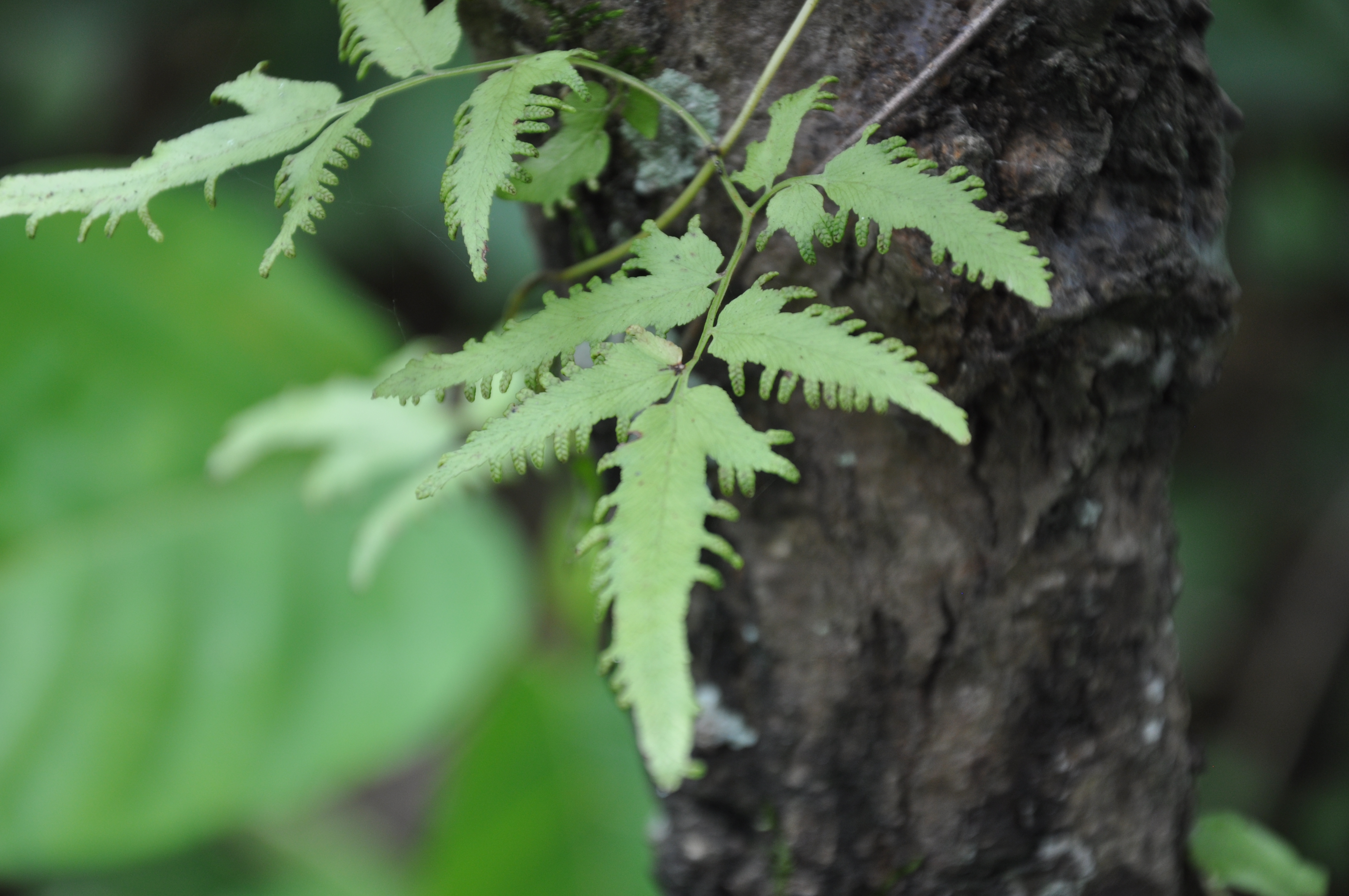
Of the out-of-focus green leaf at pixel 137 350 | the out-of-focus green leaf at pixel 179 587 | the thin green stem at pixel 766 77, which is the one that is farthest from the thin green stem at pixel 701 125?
the out-of-focus green leaf at pixel 137 350

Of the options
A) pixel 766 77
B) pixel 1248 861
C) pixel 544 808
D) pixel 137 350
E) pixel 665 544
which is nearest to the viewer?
pixel 665 544

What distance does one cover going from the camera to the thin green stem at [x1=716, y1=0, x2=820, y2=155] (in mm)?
482

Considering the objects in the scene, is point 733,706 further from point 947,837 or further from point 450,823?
point 450,823

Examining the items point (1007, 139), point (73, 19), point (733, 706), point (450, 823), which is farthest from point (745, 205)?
point (73, 19)

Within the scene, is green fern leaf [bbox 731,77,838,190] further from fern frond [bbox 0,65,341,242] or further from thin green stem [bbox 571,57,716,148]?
fern frond [bbox 0,65,341,242]

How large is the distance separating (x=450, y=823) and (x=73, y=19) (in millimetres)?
1988

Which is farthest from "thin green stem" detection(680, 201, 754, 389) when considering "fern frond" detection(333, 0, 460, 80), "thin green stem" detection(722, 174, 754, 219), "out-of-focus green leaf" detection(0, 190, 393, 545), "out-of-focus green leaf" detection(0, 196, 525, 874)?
"out-of-focus green leaf" detection(0, 190, 393, 545)

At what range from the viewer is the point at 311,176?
447 mm

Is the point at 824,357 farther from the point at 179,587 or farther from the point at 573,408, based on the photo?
the point at 179,587

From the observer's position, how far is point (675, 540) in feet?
1.25

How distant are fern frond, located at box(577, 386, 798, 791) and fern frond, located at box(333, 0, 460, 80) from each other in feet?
0.76

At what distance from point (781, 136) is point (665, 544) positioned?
22 cm

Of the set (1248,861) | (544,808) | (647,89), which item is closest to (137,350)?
(544,808)

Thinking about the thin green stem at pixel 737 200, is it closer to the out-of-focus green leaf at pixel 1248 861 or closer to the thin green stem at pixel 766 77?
the thin green stem at pixel 766 77
